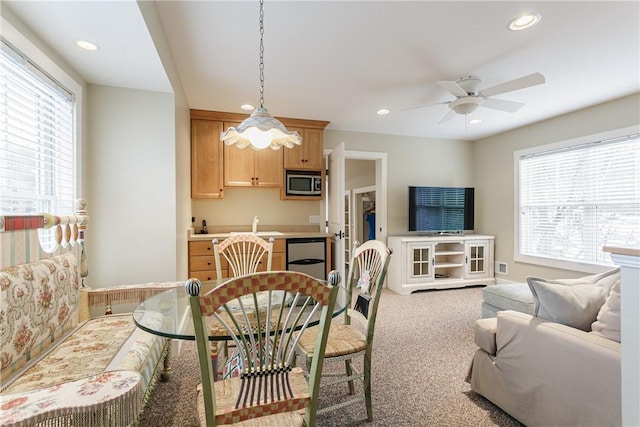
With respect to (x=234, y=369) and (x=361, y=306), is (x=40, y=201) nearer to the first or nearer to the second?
(x=234, y=369)

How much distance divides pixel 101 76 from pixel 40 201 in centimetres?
104

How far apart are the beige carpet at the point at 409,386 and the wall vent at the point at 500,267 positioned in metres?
1.86

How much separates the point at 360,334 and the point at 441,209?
11.9 feet

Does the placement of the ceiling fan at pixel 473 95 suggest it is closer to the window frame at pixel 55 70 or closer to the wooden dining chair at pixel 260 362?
the wooden dining chair at pixel 260 362

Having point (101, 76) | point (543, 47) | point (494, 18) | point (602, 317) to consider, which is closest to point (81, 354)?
point (101, 76)

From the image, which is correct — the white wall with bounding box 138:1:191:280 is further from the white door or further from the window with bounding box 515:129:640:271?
the window with bounding box 515:129:640:271

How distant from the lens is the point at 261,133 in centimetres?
203

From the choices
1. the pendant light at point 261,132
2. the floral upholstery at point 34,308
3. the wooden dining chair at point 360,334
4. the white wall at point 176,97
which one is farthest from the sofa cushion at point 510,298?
the floral upholstery at point 34,308

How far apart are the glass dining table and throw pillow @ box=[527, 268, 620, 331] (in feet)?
3.40

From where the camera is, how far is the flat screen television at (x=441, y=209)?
4836 mm

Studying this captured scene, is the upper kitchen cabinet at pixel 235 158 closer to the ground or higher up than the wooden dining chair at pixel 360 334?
higher up

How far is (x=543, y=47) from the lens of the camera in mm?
2387

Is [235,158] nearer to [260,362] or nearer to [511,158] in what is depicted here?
[260,362]

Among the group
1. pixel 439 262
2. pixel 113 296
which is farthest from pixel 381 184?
pixel 113 296
